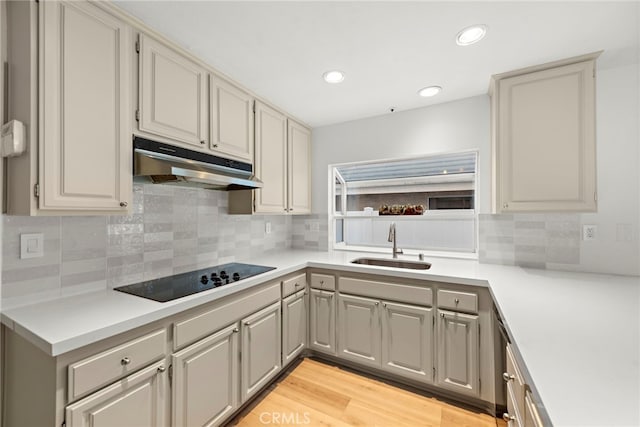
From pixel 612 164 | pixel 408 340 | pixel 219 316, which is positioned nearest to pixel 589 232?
pixel 612 164

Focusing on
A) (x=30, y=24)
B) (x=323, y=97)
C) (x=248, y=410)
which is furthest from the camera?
(x=323, y=97)

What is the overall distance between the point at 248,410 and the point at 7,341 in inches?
52.5

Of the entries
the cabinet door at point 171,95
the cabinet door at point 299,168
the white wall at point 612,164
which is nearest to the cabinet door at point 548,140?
the white wall at point 612,164

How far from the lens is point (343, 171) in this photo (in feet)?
10.7

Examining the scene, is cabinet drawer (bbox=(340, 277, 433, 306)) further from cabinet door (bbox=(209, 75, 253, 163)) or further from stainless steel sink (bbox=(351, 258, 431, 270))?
cabinet door (bbox=(209, 75, 253, 163))

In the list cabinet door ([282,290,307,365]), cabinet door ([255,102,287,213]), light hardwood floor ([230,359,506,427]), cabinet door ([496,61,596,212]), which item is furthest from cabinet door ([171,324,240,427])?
cabinet door ([496,61,596,212])

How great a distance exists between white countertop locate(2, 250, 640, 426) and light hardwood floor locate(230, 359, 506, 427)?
0.86 metres

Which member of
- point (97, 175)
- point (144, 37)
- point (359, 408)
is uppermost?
point (144, 37)

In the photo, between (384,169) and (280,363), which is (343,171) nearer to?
(384,169)

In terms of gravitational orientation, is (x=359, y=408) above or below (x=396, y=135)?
below

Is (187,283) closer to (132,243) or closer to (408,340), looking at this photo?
(132,243)

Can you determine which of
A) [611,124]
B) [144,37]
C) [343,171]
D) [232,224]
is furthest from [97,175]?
[611,124]

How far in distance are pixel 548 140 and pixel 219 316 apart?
94.4 inches

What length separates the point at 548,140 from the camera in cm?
185
